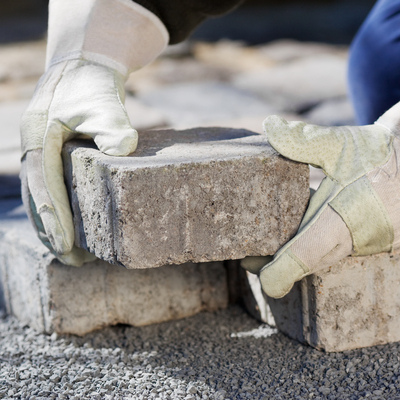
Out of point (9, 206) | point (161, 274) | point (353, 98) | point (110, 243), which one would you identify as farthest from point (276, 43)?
point (110, 243)

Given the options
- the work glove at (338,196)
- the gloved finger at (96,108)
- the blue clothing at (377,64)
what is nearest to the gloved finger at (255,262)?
the work glove at (338,196)

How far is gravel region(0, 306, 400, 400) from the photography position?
136 cm

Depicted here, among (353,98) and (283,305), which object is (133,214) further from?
(353,98)

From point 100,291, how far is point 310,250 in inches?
22.5

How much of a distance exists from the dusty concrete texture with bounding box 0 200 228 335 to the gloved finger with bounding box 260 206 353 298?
0.39 meters

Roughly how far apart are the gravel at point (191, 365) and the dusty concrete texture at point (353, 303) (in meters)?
0.03

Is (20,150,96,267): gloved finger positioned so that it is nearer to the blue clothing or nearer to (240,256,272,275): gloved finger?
(240,256,272,275): gloved finger

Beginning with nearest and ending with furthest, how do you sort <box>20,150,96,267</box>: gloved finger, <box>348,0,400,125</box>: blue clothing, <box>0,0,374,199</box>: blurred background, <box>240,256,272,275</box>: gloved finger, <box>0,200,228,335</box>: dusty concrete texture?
<box>240,256,272,275</box>: gloved finger, <box>20,150,96,267</box>: gloved finger, <box>0,200,228,335</box>: dusty concrete texture, <box>348,0,400,125</box>: blue clothing, <box>0,0,374,199</box>: blurred background

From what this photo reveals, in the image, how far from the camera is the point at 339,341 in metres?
1.47

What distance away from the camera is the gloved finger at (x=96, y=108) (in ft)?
4.48

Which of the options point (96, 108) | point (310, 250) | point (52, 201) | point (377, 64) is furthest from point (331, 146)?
point (377, 64)

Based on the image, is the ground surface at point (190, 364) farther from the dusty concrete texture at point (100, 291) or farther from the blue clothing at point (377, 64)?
the blue clothing at point (377, 64)

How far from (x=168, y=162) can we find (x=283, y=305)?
496mm

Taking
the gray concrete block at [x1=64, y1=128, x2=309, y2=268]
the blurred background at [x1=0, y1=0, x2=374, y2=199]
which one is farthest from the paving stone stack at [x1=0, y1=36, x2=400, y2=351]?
the blurred background at [x1=0, y1=0, x2=374, y2=199]
